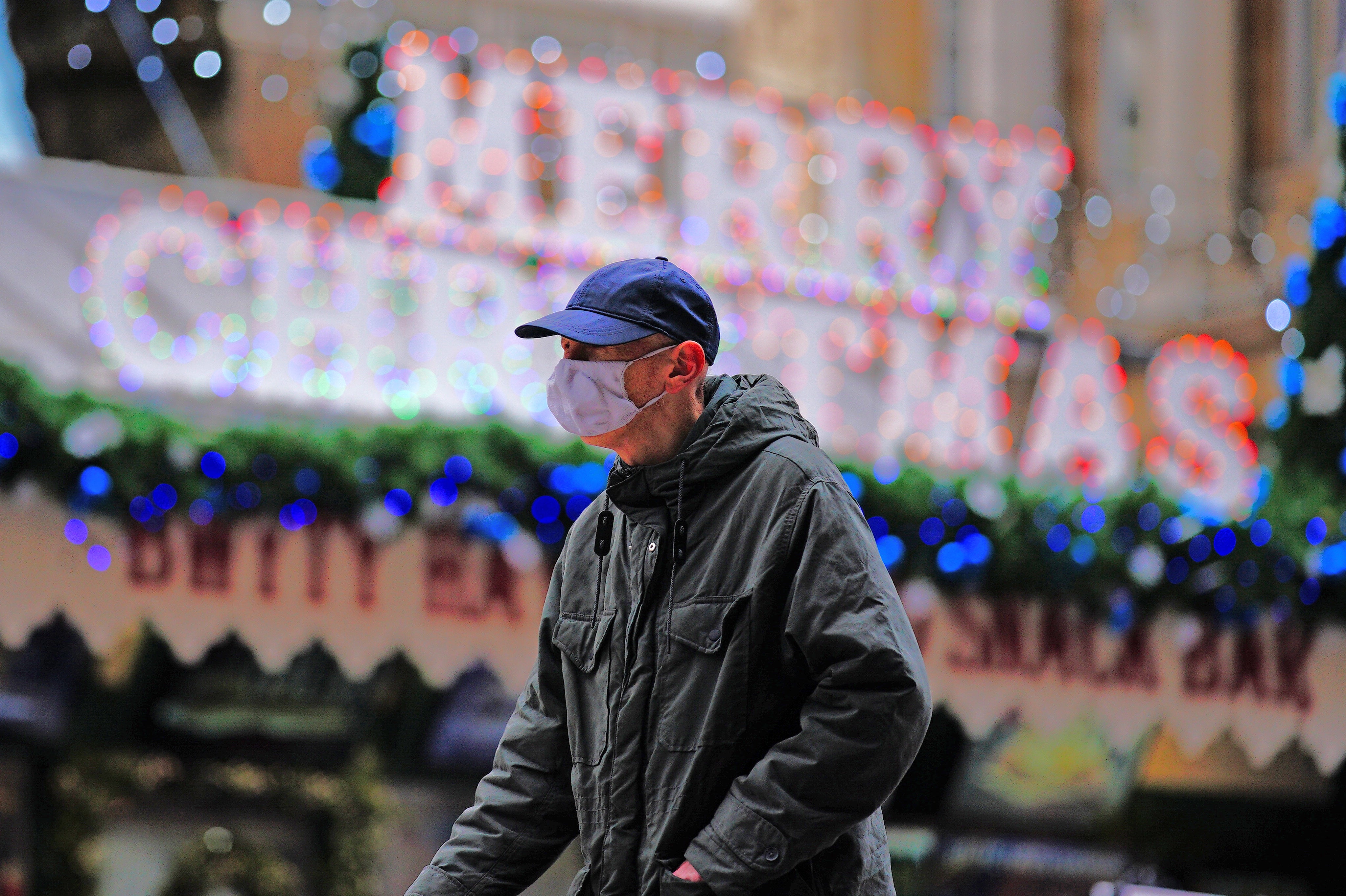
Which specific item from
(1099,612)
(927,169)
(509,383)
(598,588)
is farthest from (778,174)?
(598,588)

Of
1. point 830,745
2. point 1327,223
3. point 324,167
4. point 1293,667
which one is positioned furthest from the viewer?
point 324,167

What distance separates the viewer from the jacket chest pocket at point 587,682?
2.15 meters

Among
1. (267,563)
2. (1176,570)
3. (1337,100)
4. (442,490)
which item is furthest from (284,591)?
(1337,100)

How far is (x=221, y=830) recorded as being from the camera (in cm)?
730

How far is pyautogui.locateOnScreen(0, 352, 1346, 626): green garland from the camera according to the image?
503 cm

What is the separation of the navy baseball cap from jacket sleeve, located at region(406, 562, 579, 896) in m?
0.45

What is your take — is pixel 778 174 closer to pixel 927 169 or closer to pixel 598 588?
pixel 927 169

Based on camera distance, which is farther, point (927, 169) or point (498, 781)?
point (927, 169)

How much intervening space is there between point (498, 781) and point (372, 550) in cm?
330

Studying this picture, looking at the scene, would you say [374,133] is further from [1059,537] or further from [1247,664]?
[1247,664]

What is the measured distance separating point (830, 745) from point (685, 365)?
1.93ft

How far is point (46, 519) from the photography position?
17.3 feet

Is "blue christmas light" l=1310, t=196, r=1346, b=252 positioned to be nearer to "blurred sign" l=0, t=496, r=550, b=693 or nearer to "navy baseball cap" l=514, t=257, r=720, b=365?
"blurred sign" l=0, t=496, r=550, b=693

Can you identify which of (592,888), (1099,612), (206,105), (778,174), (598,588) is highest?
(206,105)
